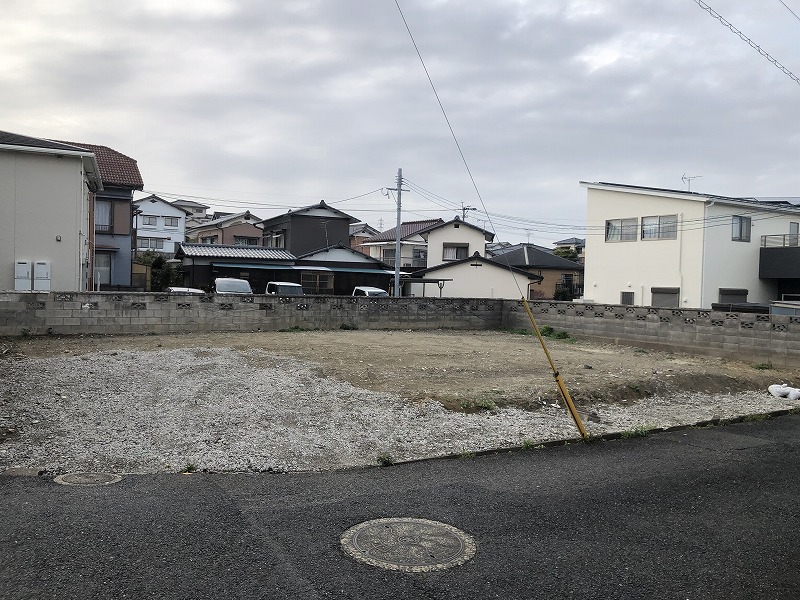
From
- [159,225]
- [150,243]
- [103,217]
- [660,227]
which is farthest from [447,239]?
[150,243]

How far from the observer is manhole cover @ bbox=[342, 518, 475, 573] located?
4.16 meters

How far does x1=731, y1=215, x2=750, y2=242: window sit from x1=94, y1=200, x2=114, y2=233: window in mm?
26129

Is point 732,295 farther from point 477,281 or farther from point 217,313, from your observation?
point 217,313

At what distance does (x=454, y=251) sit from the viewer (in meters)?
42.3

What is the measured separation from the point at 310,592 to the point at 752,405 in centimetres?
901

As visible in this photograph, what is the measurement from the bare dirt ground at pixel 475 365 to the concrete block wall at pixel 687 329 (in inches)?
14.9

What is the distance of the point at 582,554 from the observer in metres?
4.38

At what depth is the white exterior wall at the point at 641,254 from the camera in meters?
24.9

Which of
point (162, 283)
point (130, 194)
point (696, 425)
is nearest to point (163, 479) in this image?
point (696, 425)

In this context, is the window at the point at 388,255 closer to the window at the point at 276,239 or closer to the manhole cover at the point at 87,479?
the window at the point at 276,239

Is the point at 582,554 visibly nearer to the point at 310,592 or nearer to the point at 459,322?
the point at 310,592

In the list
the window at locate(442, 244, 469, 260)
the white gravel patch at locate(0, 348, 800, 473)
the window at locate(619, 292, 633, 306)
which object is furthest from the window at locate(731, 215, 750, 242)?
the window at locate(442, 244, 469, 260)

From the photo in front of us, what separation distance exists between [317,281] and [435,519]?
2914cm

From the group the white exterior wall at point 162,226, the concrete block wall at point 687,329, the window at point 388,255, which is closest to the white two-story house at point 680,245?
the concrete block wall at point 687,329
